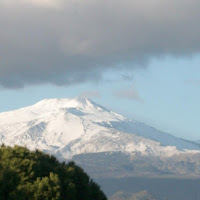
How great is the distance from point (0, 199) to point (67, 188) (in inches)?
1019

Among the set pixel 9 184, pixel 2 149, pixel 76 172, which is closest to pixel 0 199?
pixel 9 184

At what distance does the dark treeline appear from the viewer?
402 ft

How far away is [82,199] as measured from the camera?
160750 mm

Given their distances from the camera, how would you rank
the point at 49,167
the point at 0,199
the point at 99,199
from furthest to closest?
the point at 99,199
the point at 49,167
the point at 0,199

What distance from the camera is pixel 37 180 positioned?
136000 mm

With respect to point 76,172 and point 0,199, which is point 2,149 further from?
point 0,199

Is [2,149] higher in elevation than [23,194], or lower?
higher

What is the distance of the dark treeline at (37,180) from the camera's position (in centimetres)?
12262

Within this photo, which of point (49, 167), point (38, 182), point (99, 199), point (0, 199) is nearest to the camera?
point (0, 199)

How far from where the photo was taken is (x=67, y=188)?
472ft

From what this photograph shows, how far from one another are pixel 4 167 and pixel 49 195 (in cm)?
937

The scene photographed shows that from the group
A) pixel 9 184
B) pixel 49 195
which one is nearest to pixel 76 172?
pixel 49 195

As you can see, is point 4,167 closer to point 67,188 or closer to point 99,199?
point 67,188

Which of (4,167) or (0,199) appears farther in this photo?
(4,167)
